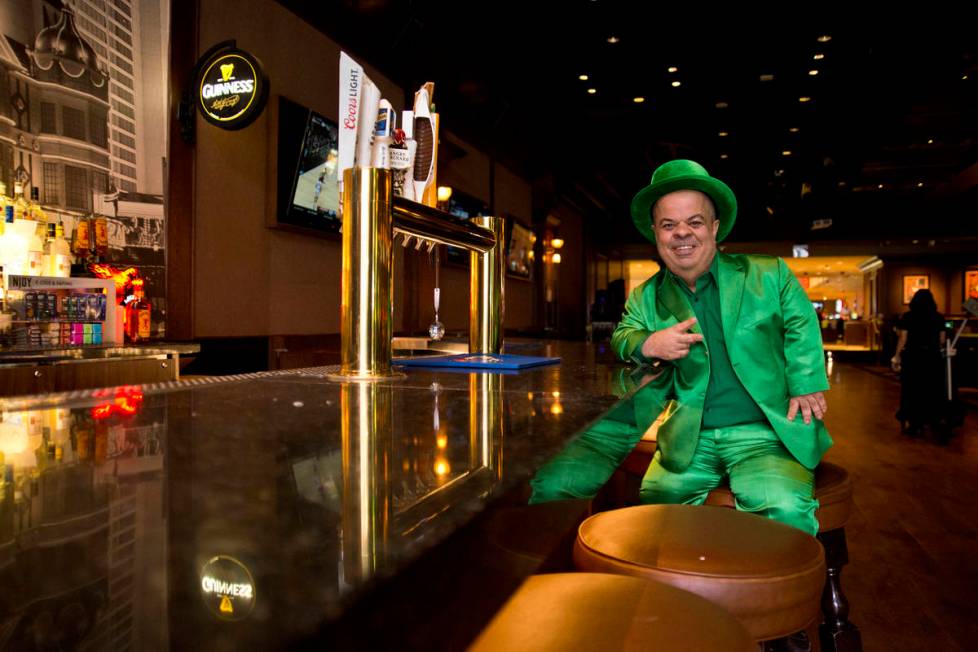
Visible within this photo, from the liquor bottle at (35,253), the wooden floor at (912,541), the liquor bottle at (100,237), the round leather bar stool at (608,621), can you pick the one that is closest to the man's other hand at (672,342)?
the round leather bar stool at (608,621)

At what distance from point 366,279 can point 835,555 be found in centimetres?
121

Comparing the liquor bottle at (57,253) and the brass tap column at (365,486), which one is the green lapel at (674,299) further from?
the liquor bottle at (57,253)

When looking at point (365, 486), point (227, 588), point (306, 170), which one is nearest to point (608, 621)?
point (365, 486)

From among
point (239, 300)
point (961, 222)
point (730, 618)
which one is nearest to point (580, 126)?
point (239, 300)

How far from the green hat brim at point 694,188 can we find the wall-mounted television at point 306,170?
247cm

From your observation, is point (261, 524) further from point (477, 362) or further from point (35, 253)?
point (35, 253)

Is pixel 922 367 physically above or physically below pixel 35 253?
below

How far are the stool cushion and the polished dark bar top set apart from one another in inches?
38.3

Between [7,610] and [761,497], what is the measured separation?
56.1 inches

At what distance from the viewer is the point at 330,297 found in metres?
4.78

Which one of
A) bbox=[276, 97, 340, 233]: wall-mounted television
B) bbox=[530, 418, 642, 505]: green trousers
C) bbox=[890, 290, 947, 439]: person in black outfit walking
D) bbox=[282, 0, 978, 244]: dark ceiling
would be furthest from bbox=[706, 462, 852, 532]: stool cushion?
bbox=[890, 290, 947, 439]: person in black outfit walking

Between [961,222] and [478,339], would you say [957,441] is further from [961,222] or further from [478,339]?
[961,222]

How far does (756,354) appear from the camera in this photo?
68.2 inches

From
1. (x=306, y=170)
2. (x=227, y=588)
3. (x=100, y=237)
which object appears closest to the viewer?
(x=227, y=588)
